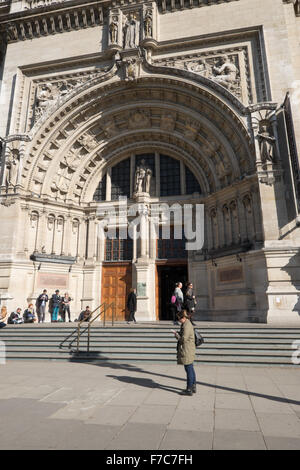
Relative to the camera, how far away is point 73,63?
18.4 m

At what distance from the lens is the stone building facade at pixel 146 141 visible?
1425 centimetres

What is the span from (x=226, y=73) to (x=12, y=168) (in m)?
13.1

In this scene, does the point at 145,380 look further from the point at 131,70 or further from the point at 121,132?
the point at 131,70

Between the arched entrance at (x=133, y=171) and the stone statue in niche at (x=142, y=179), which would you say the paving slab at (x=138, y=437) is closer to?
the arched entrance at (x=133, y=171)

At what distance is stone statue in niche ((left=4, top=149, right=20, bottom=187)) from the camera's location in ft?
53.8

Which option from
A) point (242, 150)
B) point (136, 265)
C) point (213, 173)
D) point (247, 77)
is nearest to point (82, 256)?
point (136, 265)

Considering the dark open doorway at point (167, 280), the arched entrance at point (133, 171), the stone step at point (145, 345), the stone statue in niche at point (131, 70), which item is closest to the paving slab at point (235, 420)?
the stone step at point (145, 345)

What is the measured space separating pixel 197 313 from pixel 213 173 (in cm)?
796

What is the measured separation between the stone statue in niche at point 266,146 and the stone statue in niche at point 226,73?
3.82 m

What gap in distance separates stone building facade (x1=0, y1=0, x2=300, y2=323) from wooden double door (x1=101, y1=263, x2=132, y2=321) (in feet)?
0.22

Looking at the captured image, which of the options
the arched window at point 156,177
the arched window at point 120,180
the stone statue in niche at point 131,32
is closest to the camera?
the stone statue in niche at point 131,32

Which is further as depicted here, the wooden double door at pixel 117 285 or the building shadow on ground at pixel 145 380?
the wooden double door at pixel 117 285

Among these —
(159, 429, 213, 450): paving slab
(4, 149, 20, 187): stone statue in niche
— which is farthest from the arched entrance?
(159, 429, 213, 450): paving slab
